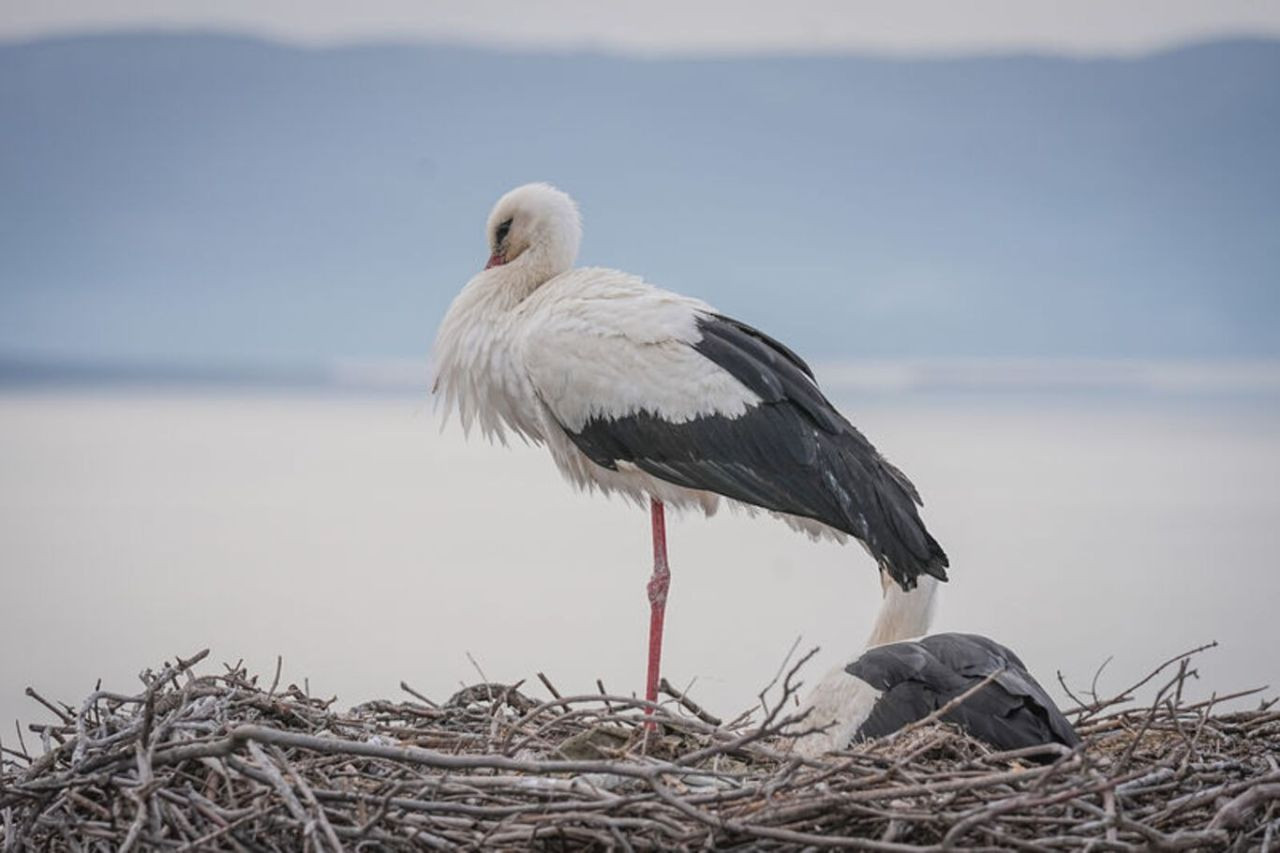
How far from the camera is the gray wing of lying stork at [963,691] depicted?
3.34 meters

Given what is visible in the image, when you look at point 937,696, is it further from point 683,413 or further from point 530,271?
point 530,271

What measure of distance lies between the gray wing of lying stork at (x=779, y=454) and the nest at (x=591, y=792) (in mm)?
980

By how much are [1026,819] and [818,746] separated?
81 cm

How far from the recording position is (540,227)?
4.84 m

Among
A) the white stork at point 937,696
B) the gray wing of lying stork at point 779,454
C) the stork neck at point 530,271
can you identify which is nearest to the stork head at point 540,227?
the stork neck at point 530,271

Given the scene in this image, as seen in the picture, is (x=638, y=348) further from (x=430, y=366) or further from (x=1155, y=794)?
(x=1155, y=794)

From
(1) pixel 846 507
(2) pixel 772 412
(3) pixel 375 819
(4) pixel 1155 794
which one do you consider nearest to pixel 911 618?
(1) pixel 846 507

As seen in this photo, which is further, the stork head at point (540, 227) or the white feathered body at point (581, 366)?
the stork head at point (540, 227)

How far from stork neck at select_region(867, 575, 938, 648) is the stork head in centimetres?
128

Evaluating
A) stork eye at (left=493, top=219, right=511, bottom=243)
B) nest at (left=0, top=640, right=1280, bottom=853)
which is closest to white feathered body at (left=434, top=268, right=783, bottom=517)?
stork eye at (left=493, top=219, right=511, bottom=243)

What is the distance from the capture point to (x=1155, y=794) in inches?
122

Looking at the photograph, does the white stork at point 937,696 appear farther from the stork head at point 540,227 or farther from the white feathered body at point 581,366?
the stork head at point 540,227

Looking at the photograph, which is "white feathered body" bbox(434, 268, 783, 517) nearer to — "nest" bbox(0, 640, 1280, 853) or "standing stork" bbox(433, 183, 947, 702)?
"standing stork" bbox(433, 183, 947, 702)

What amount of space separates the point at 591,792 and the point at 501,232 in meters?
2.41
